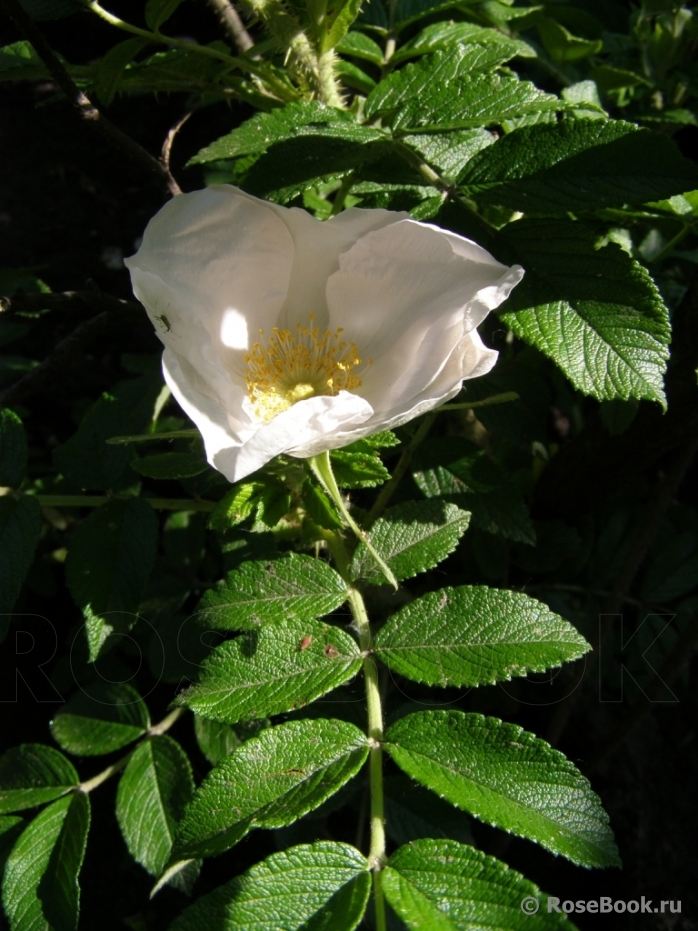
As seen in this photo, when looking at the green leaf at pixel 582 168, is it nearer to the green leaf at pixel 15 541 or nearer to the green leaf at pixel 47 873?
the green leaf at pixel 15 541

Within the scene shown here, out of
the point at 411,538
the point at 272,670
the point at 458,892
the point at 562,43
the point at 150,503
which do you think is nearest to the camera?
the point at 458,892

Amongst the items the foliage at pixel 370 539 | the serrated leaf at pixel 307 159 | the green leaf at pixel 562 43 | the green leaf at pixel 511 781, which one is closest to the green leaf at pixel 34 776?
the foliage at pixel 370 539

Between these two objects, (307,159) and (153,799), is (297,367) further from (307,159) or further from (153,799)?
(153,799)

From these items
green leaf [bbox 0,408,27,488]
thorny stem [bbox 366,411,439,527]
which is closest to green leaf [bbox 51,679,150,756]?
green leaf [bbox 0,408,27,488]

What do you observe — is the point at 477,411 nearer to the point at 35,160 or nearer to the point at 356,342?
the point at 356,342

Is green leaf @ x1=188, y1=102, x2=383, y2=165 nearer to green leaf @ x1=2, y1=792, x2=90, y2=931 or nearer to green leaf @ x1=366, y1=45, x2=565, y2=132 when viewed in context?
green leaf @ x1=366, y1=45, x2=565, y2=132

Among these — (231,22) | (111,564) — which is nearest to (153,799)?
(111,564)

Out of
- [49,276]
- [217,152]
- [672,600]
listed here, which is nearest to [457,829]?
[672,600]
